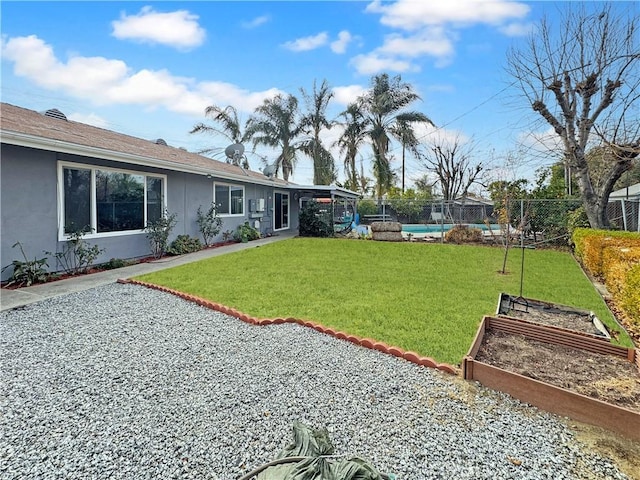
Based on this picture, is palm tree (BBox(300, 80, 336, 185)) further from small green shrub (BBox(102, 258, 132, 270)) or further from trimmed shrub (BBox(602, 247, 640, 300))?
trimmed shrub (BBox(602, 247, 640, 300))

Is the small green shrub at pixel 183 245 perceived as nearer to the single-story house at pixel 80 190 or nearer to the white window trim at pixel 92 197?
the single-story house at pixel 80 190

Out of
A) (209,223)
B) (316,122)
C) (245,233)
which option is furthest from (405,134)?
(209,223)

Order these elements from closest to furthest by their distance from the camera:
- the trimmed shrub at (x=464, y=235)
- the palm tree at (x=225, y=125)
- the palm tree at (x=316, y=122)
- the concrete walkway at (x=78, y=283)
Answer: the concrete walkway at (x=78, y=283), the trimmed shrub at (x=464, y=235), the palm tree at (x=225, y=125), the palm tree at (x=316, y=122)

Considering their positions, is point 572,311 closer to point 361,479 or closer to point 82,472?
point 361,479

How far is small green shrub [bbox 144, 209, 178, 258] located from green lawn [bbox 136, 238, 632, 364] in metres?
1.45

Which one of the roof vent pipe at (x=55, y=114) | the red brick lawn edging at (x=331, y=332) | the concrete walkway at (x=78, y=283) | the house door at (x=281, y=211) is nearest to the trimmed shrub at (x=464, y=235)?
the house door at (x=281, y=211)

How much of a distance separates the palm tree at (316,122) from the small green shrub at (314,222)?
9.31 metres

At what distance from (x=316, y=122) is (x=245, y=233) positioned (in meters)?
13.3

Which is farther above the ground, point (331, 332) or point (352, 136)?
point (352, 136)

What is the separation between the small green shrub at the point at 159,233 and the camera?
9320 millimetres

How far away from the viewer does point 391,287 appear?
258 inches

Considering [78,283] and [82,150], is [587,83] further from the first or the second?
[78,283]

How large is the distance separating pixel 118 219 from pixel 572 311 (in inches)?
367

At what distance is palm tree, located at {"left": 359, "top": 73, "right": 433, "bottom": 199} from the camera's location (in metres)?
23.0
